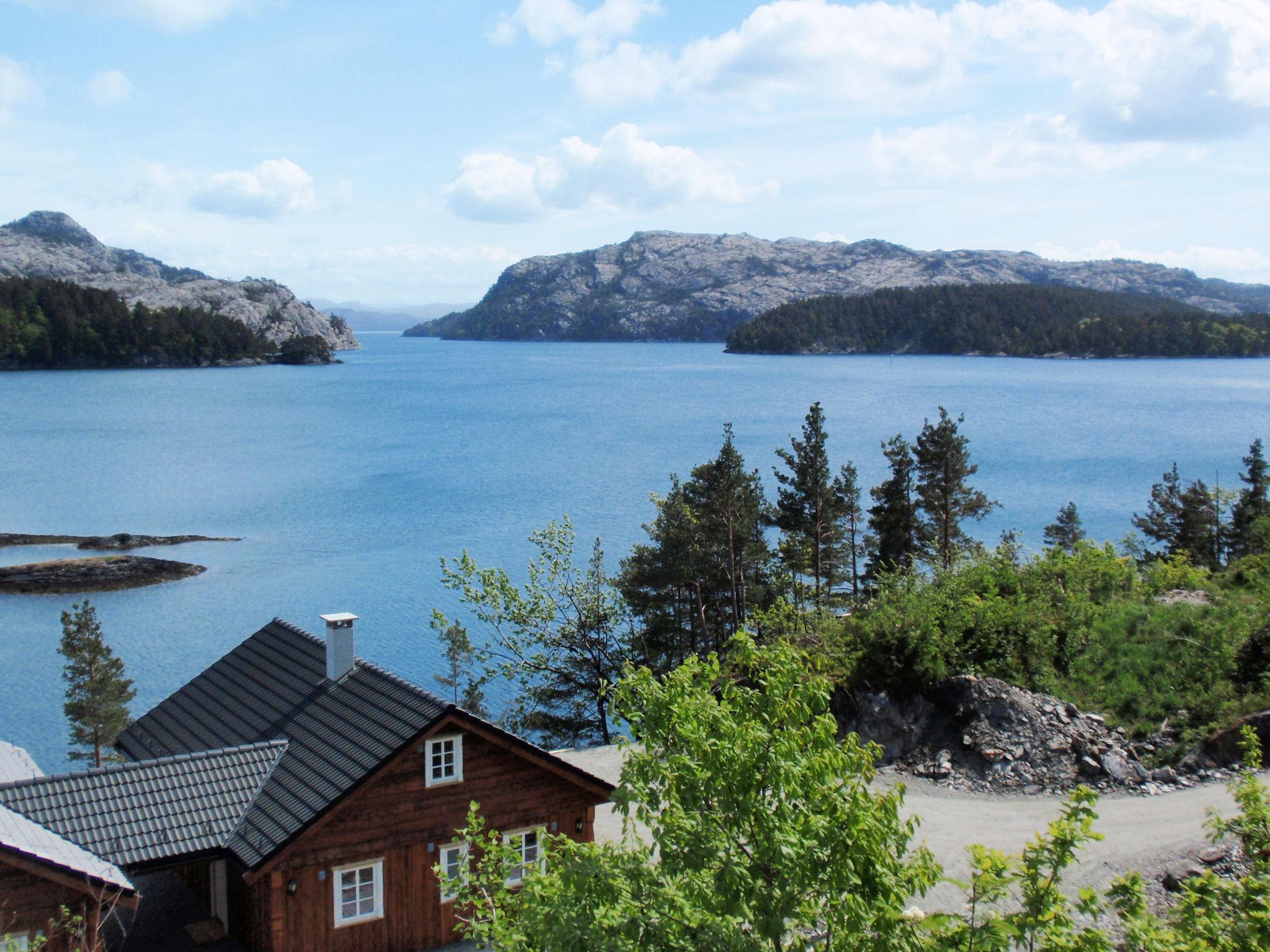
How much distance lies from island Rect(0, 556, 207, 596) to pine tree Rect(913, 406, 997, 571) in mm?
34583

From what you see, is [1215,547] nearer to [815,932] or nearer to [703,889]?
[815,932]

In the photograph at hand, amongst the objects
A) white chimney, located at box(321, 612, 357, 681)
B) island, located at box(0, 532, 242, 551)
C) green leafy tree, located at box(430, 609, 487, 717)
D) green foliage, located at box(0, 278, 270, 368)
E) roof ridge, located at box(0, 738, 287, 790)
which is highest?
green foliage, located at box(0, 278, 270, 368)

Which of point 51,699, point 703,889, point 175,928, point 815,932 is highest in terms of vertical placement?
point 703,889

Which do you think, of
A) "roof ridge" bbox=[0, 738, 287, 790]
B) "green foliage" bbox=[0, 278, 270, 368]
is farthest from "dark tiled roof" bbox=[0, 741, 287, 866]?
"green foliage" bbox=[0, 278, 270, 368]

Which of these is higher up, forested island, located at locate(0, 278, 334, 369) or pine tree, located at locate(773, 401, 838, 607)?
forested island, located at locate(0, 278, 334, 369)

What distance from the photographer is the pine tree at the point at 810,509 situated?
43.2 meters

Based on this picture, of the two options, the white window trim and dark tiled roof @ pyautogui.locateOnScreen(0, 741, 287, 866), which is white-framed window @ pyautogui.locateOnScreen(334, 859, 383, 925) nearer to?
the white window trim

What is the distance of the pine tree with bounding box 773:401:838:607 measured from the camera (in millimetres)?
43188

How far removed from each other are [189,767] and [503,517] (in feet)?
154

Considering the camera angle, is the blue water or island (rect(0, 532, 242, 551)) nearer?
the blue water

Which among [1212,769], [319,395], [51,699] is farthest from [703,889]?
[319,395]

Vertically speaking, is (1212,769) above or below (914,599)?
below

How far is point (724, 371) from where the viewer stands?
19050cm

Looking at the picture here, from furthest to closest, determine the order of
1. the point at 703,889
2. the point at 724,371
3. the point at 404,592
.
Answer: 1. the point at 724,371
2. the point at 404,592
3. the point at 703,889
